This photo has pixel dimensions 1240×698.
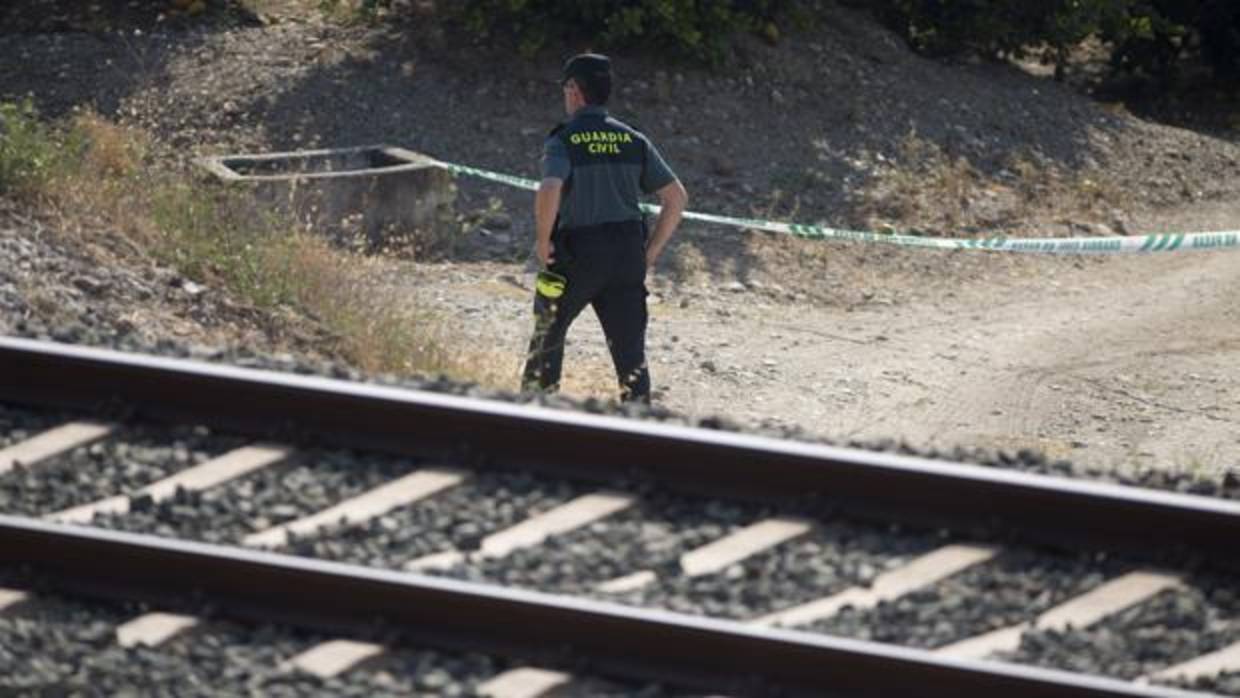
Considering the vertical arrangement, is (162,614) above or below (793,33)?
below

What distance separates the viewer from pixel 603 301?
30.5ft

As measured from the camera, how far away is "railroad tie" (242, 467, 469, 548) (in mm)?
6094

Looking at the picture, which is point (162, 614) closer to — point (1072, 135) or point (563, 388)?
point (563, 388)

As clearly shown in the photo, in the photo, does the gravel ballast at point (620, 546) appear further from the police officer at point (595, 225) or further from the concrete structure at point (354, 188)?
the concrete structure at point (354, 188)

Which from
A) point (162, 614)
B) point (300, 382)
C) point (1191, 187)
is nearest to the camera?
point (162, 614)

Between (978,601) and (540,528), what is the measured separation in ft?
4.00

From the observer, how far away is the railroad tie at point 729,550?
19.3 ft

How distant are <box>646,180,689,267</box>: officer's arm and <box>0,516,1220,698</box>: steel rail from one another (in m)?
3.81

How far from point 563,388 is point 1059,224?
586 centimetres

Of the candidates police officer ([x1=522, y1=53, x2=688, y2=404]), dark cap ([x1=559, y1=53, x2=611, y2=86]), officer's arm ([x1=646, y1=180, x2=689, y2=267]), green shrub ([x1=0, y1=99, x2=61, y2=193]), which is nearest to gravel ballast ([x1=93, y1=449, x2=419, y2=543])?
police officer ([x1=522, y1=53, x2=688, y2=404])

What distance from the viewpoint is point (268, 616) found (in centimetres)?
575

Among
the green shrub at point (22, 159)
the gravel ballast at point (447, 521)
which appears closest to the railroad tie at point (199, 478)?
the gravel ballast at point (447, 521)

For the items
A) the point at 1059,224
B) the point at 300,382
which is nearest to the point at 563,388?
the point at 300,382

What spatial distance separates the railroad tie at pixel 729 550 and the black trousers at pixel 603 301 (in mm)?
2967
